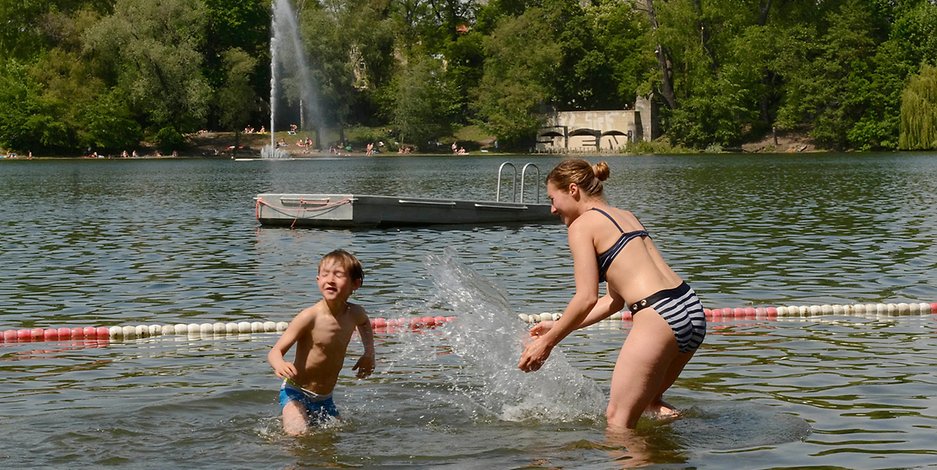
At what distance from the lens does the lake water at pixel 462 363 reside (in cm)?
1047

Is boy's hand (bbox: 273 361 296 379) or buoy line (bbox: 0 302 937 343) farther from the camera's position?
buoy line (bbox: 0 302 937 343)

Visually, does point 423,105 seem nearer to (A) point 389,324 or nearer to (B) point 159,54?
(B) point 159,54

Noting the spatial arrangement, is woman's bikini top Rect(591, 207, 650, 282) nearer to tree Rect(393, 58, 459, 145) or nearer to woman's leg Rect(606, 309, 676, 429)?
woman's leg Rect(606, 309, 676, 429)

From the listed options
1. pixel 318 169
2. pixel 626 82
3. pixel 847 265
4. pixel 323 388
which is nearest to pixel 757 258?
pixel 847 265

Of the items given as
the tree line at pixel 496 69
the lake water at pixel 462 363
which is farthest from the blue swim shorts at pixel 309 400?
the tree line at pixel 496 69

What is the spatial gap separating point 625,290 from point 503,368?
112 inches

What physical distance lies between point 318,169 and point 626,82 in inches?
1828

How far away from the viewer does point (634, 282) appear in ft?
31.3

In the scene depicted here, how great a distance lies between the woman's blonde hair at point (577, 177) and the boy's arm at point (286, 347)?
2313 mm

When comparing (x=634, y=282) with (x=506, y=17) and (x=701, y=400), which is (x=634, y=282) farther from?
(x=506, y=17)

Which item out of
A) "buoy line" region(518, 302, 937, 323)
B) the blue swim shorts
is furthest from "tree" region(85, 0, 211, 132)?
the blue swim shorts

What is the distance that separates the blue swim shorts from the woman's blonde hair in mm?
2779

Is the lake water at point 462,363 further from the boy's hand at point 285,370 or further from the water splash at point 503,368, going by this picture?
the boy's hand at point 285,370

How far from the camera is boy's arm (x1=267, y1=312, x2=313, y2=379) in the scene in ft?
32.8
